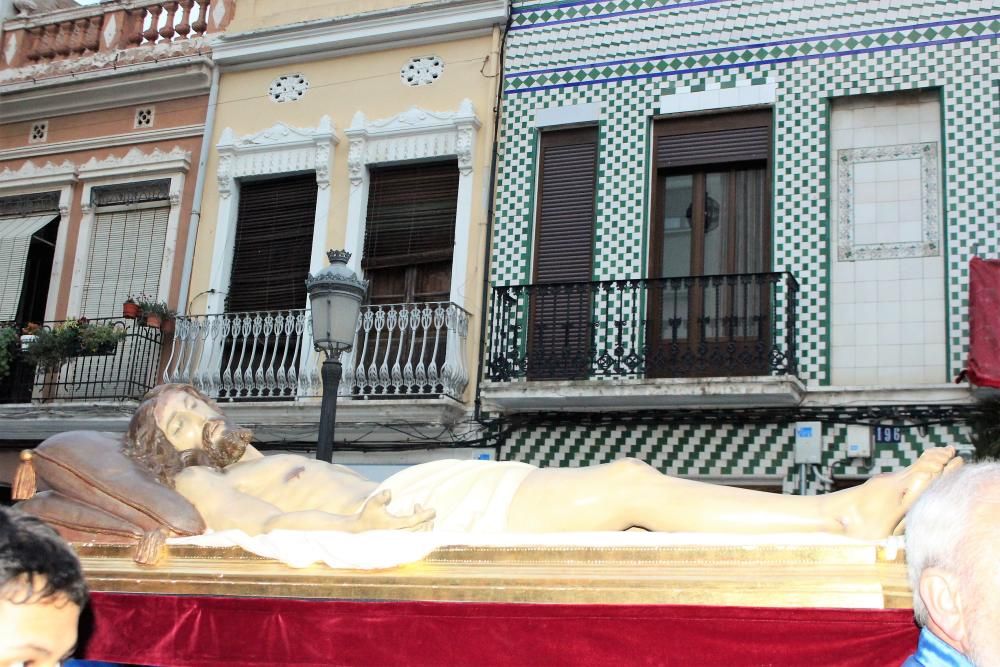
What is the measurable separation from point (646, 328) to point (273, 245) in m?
4.54

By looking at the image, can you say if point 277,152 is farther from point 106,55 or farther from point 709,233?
point 709,233

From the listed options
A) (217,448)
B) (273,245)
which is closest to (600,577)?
(217,448)

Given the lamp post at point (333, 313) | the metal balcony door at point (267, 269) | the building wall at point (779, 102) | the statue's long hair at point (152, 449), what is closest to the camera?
the statue's long hair at point (152, 449)

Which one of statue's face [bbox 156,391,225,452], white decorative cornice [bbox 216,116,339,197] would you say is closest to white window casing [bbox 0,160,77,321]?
white decorative cornice [bbox 216,116,339,197]

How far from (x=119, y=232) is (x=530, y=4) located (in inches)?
221

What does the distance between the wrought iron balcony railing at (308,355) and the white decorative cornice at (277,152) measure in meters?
1.68

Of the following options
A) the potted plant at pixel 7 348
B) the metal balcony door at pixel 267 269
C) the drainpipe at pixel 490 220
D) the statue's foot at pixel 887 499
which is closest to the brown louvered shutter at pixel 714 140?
the drainpipe at pixel 490 220

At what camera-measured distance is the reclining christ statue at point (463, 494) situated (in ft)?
9.71

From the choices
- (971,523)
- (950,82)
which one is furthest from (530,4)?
(971,523)

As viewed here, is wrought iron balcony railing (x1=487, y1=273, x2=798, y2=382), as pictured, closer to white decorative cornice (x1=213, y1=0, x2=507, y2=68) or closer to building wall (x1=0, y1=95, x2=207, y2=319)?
white decorative cornice (x1=213, y1=0, x2=507, y2=68)

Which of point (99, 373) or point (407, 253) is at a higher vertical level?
point (407, 253)

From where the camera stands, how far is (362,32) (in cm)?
1337

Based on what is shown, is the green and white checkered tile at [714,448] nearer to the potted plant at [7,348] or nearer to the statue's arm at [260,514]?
the potted plant at [7,348]

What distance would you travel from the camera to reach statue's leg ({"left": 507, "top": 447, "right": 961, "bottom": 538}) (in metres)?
2.91
